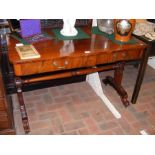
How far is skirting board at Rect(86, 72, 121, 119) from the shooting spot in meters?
2.13

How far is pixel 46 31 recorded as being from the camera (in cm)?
197

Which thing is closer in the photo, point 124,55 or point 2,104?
point 2,104

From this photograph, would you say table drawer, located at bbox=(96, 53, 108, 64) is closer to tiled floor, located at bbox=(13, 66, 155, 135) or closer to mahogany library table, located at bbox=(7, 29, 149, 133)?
mahogany library table, located at bbox=(7, 29, 149, 133)

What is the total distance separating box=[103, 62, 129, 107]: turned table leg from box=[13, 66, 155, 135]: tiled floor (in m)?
0.08

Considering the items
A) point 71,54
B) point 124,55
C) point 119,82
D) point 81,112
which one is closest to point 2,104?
point 71,54

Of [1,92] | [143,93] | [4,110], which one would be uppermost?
[1,92]

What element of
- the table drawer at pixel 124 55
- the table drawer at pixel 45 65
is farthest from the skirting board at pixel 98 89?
the table drawer at pixel 45 65

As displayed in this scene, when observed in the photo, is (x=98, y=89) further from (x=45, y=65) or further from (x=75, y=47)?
(x=45, y=65)

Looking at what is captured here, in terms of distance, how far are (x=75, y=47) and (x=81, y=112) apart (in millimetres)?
788

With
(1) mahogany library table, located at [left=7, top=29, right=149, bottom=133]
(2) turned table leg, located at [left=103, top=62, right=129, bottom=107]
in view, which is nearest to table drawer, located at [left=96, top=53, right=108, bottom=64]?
(1) mahogany library table, located at [left=7, top=29, right=149, bottom=133]

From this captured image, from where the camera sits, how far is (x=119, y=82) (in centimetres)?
240
